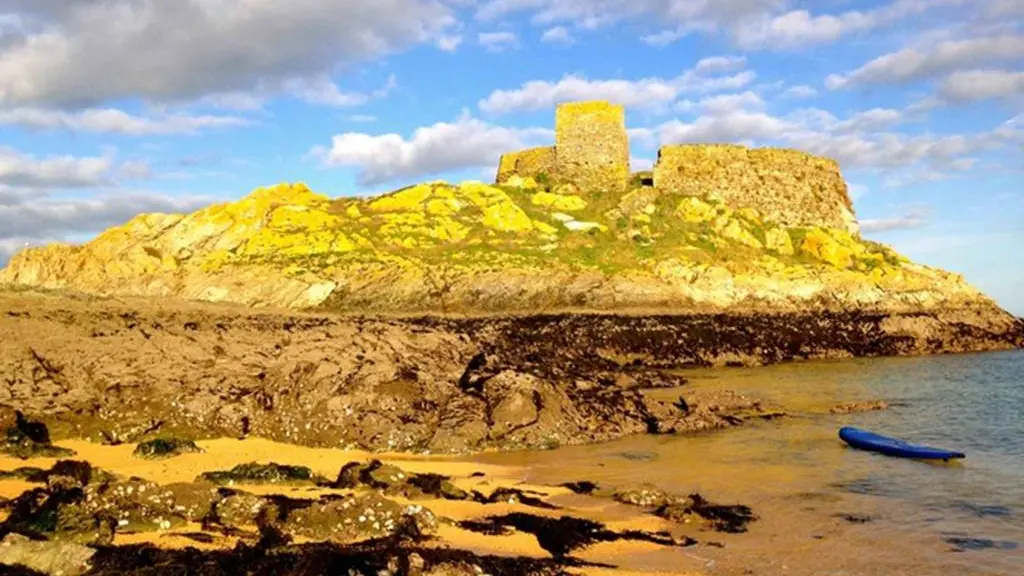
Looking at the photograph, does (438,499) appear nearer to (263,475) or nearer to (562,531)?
(562,531)

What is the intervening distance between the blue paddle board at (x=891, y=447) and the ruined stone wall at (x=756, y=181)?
3458 centimetres

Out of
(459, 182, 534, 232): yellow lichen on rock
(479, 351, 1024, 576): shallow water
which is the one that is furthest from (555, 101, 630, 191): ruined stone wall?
(479, 351, 1024, 576): shallow water

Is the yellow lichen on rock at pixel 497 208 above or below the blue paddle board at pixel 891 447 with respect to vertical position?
above

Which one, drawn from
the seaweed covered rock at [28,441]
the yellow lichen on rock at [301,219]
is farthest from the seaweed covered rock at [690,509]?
the yellow lichen on rock at [301,219]

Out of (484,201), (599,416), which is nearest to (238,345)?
(599,416)

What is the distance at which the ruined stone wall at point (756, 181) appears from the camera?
4841 cm

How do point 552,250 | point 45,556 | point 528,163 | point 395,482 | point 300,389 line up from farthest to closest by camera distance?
1. point 528,163
2. point 552,250
3. point 300,389
4. point 395,482
5. point 45,556

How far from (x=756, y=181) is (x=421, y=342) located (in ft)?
124

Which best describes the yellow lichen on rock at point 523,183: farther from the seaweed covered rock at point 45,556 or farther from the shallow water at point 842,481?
the seaweed covered rock at point 45,556

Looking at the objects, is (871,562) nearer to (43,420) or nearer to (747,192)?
(43,420)

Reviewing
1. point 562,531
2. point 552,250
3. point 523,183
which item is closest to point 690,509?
point 562,531

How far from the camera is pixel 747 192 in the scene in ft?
160

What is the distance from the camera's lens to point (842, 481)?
1148 cm

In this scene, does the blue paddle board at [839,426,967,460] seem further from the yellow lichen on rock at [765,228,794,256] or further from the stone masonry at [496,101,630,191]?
the stone masonry at [496,101,630,191]
